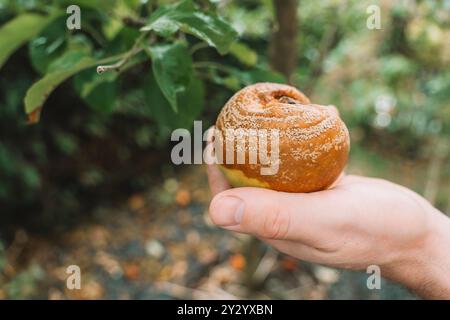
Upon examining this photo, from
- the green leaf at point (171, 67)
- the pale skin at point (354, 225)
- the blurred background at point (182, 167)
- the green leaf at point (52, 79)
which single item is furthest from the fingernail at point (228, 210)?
the blurred background at point (182, 167)

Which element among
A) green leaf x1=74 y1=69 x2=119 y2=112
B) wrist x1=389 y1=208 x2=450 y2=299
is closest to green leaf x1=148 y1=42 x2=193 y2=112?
green leaf x1=74 y1=69 x2=119 y2=112

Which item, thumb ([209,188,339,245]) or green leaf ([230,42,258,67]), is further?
green leaf ([230,42,258,67])

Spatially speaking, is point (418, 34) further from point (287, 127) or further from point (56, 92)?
point (287, 127)

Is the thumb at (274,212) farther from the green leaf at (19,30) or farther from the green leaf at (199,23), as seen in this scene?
the green leaf at (19,30)

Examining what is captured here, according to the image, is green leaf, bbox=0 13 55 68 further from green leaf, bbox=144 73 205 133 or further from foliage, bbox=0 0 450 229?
green leaf, bbox=144 73 205 133

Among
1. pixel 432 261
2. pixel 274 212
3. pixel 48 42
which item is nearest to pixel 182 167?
pixel 48 42
